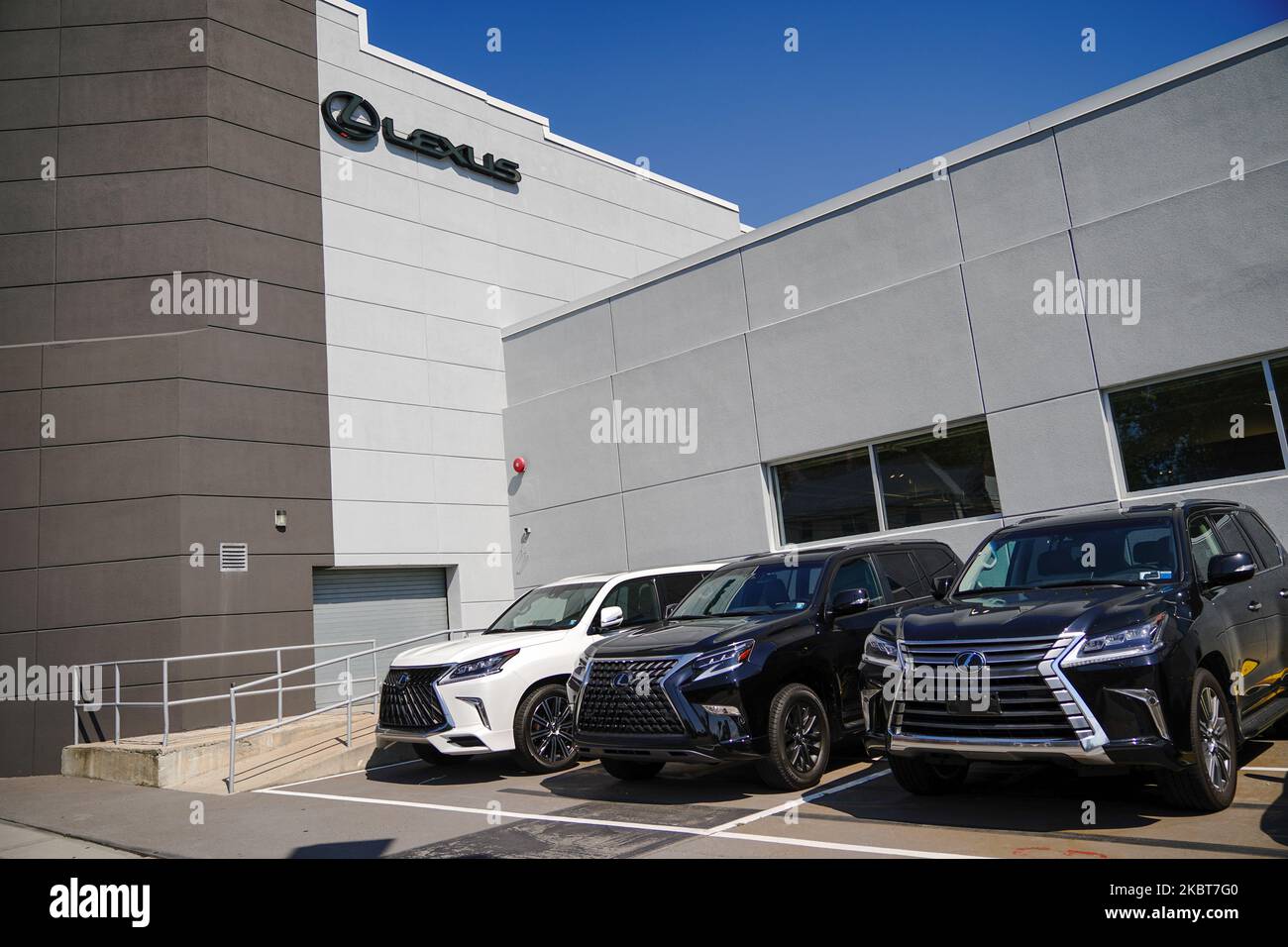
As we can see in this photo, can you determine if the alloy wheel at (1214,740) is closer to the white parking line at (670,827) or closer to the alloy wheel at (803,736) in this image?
the white parking line at (670,827)

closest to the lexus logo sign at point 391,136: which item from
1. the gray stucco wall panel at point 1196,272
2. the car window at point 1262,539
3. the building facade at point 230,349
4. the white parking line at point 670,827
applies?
the building facade at point 230,349

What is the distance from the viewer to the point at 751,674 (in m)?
7.13

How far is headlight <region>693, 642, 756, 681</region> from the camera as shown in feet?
23.5

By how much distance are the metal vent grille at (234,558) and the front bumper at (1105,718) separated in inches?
477

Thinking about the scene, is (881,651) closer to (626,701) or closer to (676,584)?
(626,701)

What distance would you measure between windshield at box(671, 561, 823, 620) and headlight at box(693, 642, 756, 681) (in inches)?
35.5

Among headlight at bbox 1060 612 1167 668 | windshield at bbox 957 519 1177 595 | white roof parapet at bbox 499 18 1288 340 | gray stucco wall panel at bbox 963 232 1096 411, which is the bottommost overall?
headlight at bbox 1060 612 1167 668

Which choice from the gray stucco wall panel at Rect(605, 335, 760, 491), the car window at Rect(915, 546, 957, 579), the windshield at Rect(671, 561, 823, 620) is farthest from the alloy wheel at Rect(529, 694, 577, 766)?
the gray stucco wall panel at Rect(605, 335, 760, 491)

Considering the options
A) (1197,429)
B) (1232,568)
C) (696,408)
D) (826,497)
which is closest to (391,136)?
(696,408)

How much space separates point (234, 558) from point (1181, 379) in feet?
43.1

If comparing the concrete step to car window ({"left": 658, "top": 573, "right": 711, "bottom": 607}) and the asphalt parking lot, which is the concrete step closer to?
the asphalt parking lot

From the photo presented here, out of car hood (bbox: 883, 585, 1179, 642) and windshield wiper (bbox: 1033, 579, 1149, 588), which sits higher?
windshield wiper (bbox: 1033, 579, 1149, 588)

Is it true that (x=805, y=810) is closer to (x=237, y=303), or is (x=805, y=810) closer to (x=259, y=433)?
(x=259, y=433)

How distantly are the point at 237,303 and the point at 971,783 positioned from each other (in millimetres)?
13208
